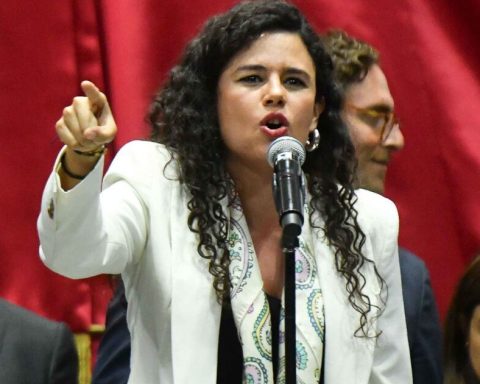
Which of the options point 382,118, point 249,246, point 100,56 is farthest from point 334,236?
point 100,56

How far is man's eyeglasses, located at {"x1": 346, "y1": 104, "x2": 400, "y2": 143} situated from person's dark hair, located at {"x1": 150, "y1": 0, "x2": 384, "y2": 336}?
0.46 metres

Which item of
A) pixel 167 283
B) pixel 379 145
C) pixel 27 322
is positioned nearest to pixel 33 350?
pixel 27 322

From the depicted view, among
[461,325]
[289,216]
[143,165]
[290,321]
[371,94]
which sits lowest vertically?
[290,321]

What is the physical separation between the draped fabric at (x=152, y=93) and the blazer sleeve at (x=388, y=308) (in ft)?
2.35

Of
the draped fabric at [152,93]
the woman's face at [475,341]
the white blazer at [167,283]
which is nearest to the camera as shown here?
the white blazer at [167,283]

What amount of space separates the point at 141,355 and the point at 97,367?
33 centimetres

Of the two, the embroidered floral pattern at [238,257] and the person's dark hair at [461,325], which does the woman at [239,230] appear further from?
the person's dark hair at [461,325]

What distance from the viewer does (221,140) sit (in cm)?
206

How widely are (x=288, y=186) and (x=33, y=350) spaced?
2.54 feet

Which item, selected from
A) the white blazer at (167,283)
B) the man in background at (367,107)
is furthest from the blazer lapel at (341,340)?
the man in background at (367,107)

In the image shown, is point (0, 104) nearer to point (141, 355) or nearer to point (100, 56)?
point (100, 56)

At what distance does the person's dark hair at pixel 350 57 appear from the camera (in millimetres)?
2625

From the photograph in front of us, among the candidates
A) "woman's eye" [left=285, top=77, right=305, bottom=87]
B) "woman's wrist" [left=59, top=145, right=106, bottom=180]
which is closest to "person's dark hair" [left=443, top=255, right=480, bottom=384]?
"woman's eye" [left=285, top=77, right=305, bottom=87]

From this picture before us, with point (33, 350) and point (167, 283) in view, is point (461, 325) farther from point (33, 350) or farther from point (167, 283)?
point (33, 350)
